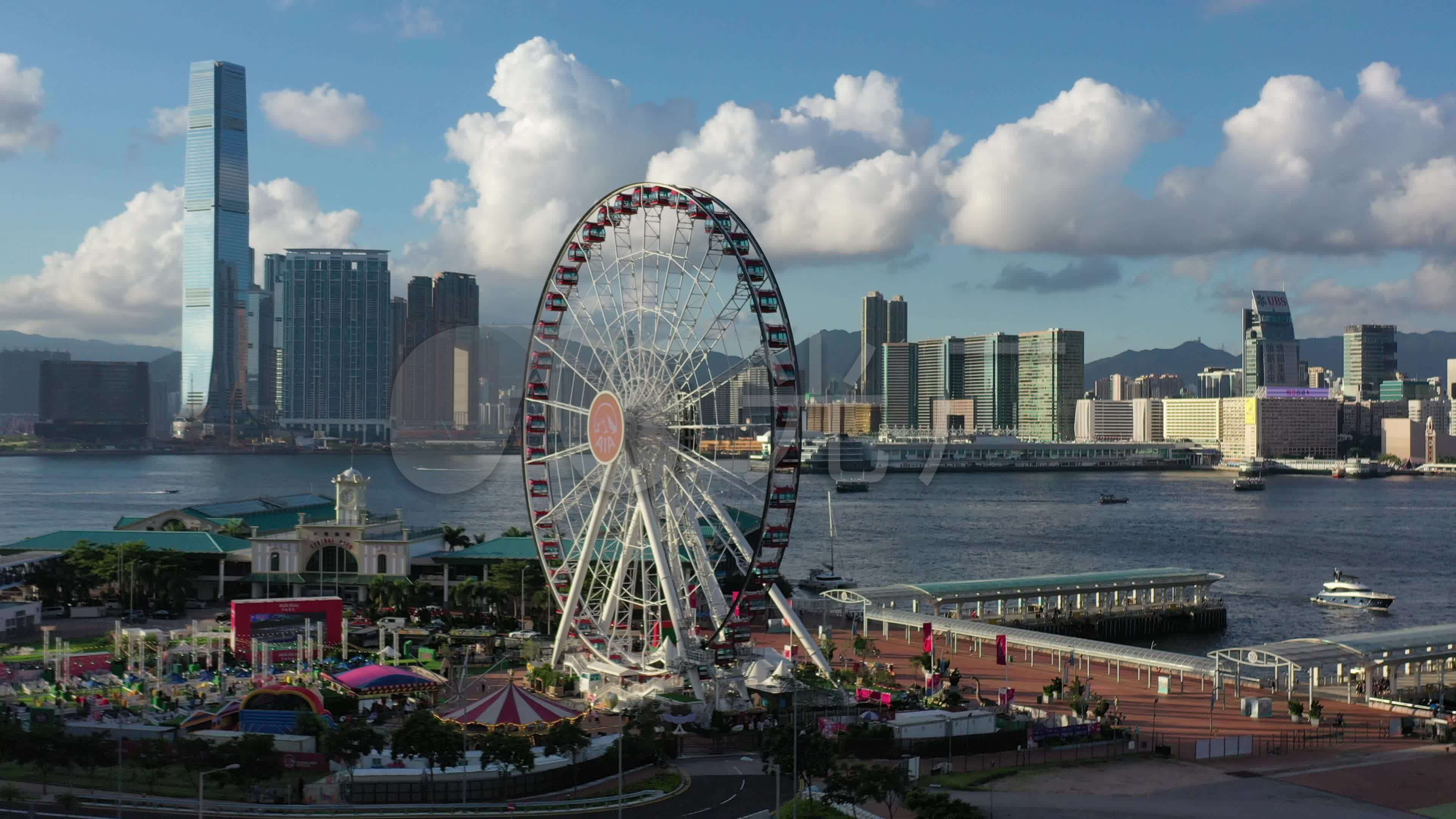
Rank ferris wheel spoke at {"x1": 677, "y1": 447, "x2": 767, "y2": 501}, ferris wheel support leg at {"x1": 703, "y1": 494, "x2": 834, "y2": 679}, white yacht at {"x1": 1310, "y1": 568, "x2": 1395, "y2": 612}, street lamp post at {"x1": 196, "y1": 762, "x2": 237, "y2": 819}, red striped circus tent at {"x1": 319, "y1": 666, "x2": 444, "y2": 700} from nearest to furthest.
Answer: street lamp post at {"x1": 196, "y1": 762, "x2": 237, "y2": 819} → ferris wheel spoke at {"x1": 677, "y1": 447, "x2": 767, "y2": 501} → red striped circus tent at {"x1": 319, "y1": 666, "x2": 444, "y2": 700} → ferris wheel support leg at {"x1": 703, "y1": 494, "x2": 834, "y2": 679} → white yacht at {"x1": 1310, "y1": 568, "x2": 1395, "y2": 612}

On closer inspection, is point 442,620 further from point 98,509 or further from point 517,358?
point 517,358

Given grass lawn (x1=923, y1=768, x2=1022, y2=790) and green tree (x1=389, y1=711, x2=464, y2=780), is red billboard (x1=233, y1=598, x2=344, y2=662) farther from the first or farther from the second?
grass lawn (x1=923, y1=768, x2=1022, y2=790)

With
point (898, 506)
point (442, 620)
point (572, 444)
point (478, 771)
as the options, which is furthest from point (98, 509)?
point (478, 771)

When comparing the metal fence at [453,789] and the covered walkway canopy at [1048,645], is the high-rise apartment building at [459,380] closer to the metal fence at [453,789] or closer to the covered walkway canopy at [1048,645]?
the covered walkway canopy at [1048,645]

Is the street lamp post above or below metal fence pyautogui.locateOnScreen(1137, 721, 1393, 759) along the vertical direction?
above

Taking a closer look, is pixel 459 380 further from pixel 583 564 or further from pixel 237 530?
pixel 583 564

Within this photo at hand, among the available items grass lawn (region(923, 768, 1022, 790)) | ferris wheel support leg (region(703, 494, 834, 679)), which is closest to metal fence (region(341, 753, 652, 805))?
grass lawn (region(923, 768, 1022, 790))
